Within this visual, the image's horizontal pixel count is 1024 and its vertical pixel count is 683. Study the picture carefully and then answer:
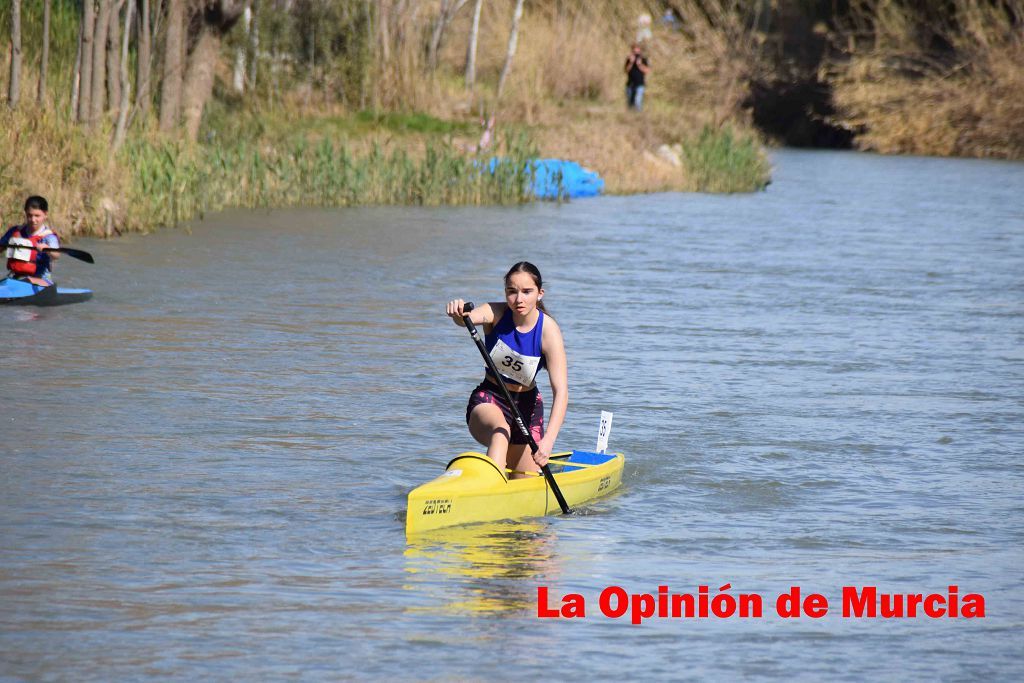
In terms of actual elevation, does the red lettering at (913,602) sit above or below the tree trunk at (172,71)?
below

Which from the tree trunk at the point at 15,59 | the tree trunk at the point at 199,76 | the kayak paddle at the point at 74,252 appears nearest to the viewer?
the kayak paddle at the point at 74,252

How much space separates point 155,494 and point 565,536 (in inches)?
76.8

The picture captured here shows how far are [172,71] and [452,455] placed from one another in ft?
54.0

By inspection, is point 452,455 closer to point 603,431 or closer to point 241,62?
point 603,431

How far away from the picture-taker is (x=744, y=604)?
241 inches

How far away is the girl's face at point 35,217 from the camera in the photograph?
509 inches

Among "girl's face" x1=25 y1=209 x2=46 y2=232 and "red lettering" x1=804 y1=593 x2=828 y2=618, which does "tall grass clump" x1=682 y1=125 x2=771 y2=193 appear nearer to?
"girl's face" x1=25 y1=209 x2=46 y2=232

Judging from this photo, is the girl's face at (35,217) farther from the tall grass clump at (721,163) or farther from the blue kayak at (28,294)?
the tall grass clump at (721,163)

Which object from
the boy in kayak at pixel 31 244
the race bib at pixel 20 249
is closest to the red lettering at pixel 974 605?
the boy in kayak at pixel 31 244

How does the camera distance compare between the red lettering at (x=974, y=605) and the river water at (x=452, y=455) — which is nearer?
the river water at (x=452, y=455)

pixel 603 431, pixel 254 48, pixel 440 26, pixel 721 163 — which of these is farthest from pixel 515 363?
pixel 440 26

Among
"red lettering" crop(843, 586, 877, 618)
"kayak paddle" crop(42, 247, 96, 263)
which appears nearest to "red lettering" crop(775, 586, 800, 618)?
"red lettering" crop(843, 586, 877, 618)

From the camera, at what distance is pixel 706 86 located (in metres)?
44.8

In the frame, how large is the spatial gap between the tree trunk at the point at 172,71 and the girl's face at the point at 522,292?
16730 millimetres
